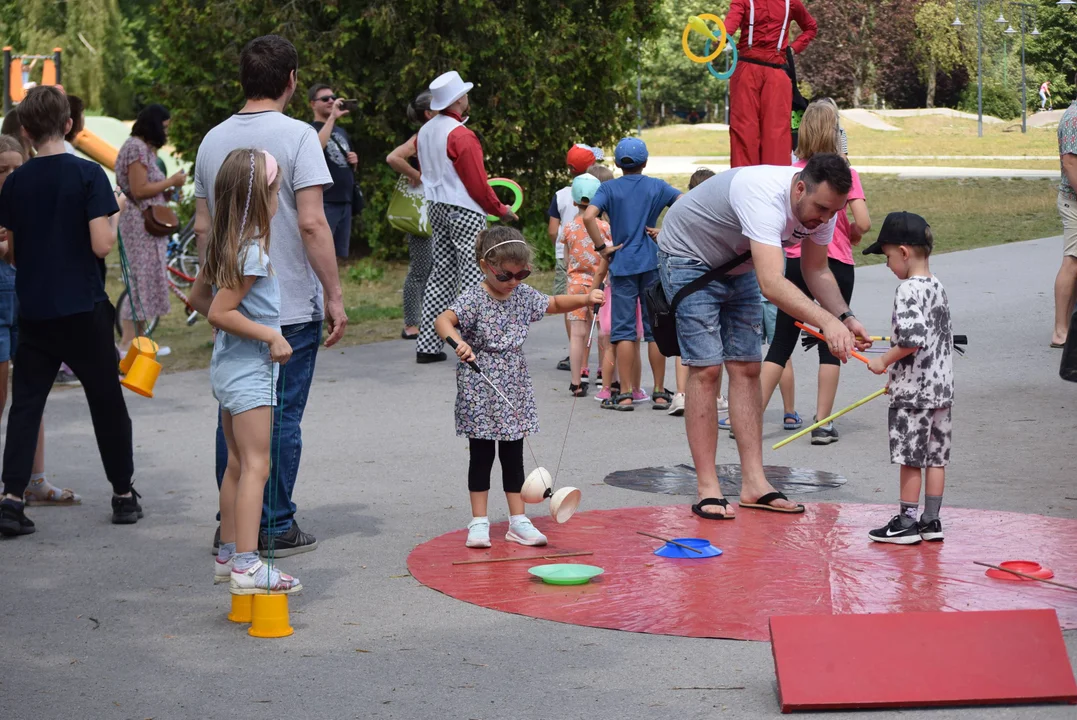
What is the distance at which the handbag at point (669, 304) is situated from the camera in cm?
625

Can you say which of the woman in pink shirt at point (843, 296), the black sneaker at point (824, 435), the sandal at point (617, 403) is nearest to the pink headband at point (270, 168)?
the woman in pink shirt at point (843, 296)

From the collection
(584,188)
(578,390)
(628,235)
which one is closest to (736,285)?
(628,235)

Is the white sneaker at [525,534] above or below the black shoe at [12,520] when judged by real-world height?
above

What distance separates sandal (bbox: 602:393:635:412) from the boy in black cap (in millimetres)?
3455

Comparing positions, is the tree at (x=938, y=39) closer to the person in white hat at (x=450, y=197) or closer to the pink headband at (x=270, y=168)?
the person in white hat at (x=450, y=197)

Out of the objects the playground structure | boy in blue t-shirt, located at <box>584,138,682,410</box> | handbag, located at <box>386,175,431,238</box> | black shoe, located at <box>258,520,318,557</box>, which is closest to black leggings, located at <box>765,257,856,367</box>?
boy in blue t-shirt, located at <box>584,138,682,410</box>

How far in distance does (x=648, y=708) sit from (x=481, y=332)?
88.4 inches

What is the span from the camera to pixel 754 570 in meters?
5.35

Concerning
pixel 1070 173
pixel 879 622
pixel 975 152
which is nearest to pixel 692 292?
pixel 879 622

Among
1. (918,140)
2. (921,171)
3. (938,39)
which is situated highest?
(938,39)

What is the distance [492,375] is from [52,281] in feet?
6.89

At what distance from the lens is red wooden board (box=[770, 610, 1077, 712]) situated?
3875 mm

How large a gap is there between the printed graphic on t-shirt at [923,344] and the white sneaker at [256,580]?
256cm

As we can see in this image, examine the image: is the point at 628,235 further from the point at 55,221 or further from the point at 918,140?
the point at 918,140
